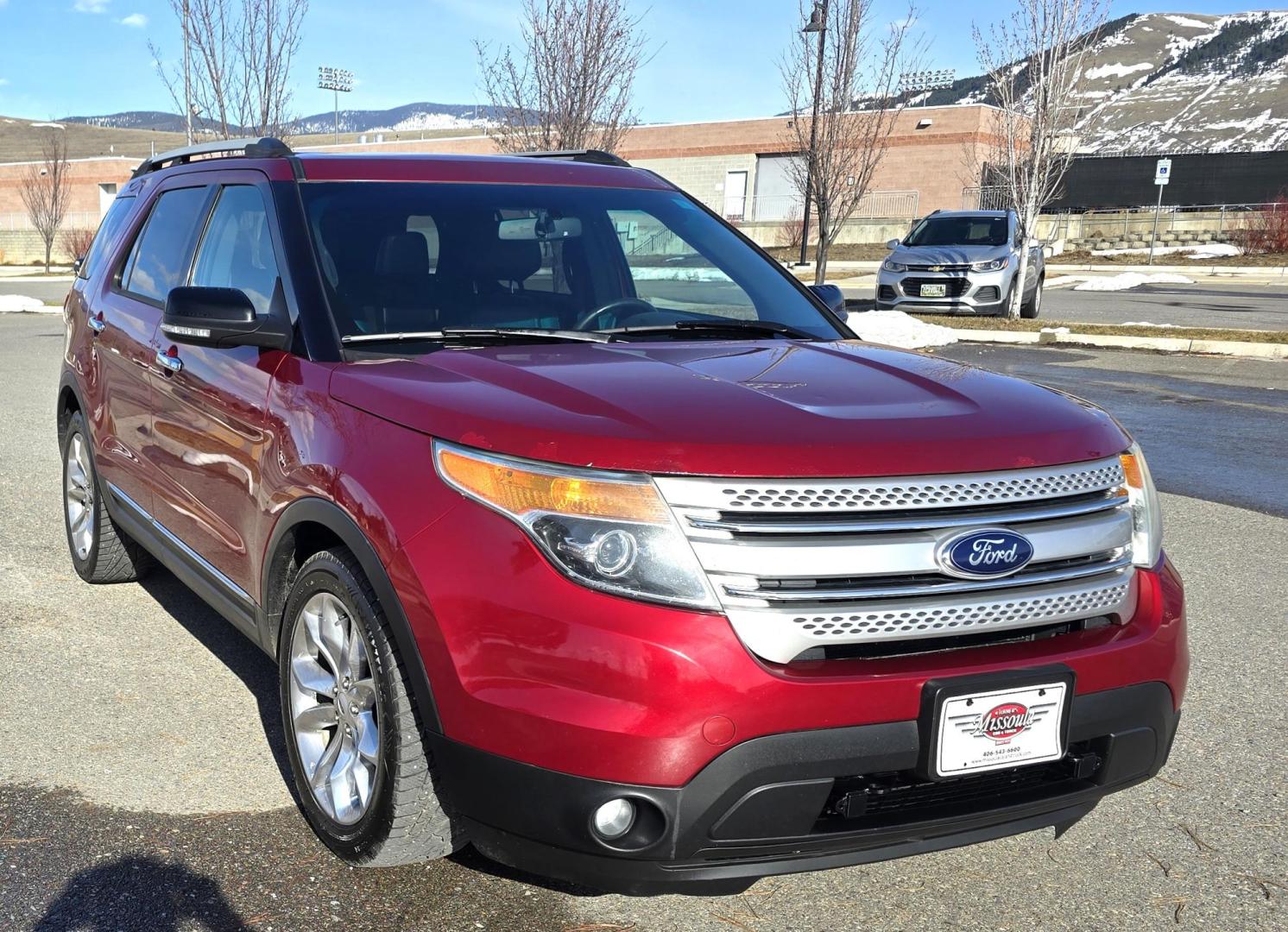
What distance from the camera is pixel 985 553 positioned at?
2539 mm

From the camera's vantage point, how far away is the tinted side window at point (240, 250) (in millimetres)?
3723

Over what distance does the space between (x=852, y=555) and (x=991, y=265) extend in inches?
671

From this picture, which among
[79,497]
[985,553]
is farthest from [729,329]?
[79,497]

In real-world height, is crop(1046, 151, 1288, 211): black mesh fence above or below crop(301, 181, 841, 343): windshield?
above

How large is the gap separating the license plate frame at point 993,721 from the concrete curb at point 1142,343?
46.5ft

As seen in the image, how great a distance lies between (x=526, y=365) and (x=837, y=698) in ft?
3.92

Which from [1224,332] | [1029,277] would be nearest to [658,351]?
[1224,332]

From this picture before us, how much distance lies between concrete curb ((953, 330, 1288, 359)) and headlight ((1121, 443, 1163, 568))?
44.5 ft

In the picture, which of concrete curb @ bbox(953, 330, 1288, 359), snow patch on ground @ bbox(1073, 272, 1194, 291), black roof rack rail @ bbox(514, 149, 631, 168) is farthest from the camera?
snow patch on ground @ bbox(1073, 272, 1194, 291)

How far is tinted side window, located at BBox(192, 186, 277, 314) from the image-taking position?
372 centimetres

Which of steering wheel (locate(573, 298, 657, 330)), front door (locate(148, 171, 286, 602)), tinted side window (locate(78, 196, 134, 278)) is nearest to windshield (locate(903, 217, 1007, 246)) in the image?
tinted side window (locate(78, 196, 134, 278))

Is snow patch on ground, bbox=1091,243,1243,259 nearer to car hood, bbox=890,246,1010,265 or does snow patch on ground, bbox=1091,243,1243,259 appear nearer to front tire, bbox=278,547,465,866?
car hood, bbox=890,246,1010,265

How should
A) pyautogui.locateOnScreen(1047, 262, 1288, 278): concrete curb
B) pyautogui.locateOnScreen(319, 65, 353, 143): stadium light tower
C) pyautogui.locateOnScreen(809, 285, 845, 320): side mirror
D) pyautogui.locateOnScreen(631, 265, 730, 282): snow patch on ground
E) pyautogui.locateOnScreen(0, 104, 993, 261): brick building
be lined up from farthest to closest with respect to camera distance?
pyautogui.locateOnScreen(319, 65, 353, 143): stadium light tower
pyautogui.locateOnScreen(0, 104, 993, 261): brick building
pyautogui.locateOnScreen(1047, 262, 1288, 278): concrete curb
pyautogui.locateOnScreen(809, 285, 845, 320): side mirror
pyautogui.locateOnScreen(631, 265, 730, 282): snow patch on ground

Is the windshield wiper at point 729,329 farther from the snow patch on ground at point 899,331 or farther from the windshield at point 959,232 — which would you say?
the windshield at point 959,232
